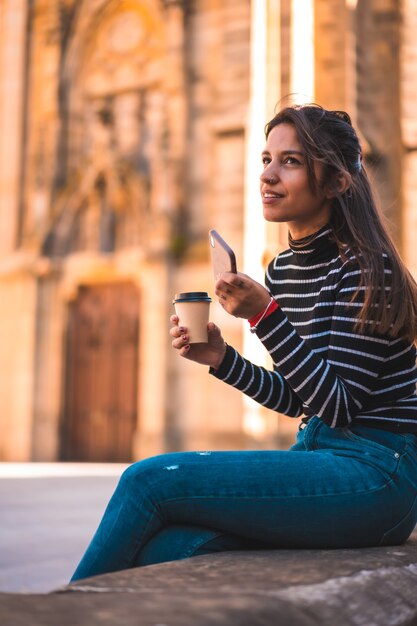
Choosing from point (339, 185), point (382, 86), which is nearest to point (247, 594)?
point (339, 185)

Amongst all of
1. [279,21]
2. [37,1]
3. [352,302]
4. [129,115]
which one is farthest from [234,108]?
[352,302]

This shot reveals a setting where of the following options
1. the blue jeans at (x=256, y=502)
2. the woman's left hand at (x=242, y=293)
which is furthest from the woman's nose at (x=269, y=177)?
the blue jeans at (x=256, y=502)

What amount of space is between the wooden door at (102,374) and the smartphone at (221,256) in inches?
499

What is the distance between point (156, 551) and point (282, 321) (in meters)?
0.64

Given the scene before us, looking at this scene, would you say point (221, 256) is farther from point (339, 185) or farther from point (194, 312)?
point (339, 185)

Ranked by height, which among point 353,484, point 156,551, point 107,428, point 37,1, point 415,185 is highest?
point 37,1

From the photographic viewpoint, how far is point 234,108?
47.3ft

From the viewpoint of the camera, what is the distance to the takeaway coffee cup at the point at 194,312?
238cm

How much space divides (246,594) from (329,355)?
2.92 ft

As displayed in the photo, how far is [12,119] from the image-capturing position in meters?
16.7

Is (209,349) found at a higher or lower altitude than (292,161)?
lower

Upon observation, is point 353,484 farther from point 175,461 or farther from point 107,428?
point 107,428

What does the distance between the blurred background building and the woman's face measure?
10.5 metres

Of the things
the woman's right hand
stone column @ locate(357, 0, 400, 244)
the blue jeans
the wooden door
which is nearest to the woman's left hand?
the woman's right hand
